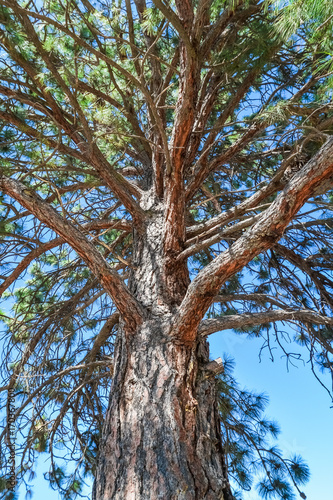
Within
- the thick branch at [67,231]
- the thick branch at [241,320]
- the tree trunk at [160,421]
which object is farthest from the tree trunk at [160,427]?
the thick branch at [67,231]

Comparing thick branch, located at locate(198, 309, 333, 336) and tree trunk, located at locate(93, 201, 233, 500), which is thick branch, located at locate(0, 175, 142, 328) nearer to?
tree trunk, located at locate(93, 201, 233, 500)

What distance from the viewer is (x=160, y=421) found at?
2.02m

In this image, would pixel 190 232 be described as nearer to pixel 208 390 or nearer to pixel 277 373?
pixel 208 390

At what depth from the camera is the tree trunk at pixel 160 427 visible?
186cm

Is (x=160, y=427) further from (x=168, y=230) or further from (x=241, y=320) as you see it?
(x=168, y=230)

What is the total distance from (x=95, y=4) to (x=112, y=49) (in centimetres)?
36

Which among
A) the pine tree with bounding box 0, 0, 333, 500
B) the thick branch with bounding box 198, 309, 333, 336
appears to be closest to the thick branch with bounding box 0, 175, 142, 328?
the pine tree with bounding box 0, 0, 333, 500

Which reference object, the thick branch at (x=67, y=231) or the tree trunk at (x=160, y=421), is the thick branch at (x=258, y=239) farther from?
the thick branch at (x=67, y=231)

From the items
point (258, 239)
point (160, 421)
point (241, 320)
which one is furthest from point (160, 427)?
point (258, 239)

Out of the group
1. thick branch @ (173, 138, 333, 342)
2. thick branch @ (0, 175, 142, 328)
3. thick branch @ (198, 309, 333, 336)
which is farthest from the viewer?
thick branch @ (198, 309, 333, 336)

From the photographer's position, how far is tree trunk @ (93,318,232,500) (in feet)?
6.09

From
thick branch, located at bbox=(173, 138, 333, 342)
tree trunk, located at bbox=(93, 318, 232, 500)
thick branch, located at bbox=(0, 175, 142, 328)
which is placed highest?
thick branch, located at bbox=(0, 175, 142, 328)

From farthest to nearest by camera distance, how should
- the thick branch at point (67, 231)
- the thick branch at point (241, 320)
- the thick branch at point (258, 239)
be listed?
the thick branch at point (241, 320) < the thick branch at point (67, 231) < the thick branch at point (258, 239)

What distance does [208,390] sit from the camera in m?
2.25
